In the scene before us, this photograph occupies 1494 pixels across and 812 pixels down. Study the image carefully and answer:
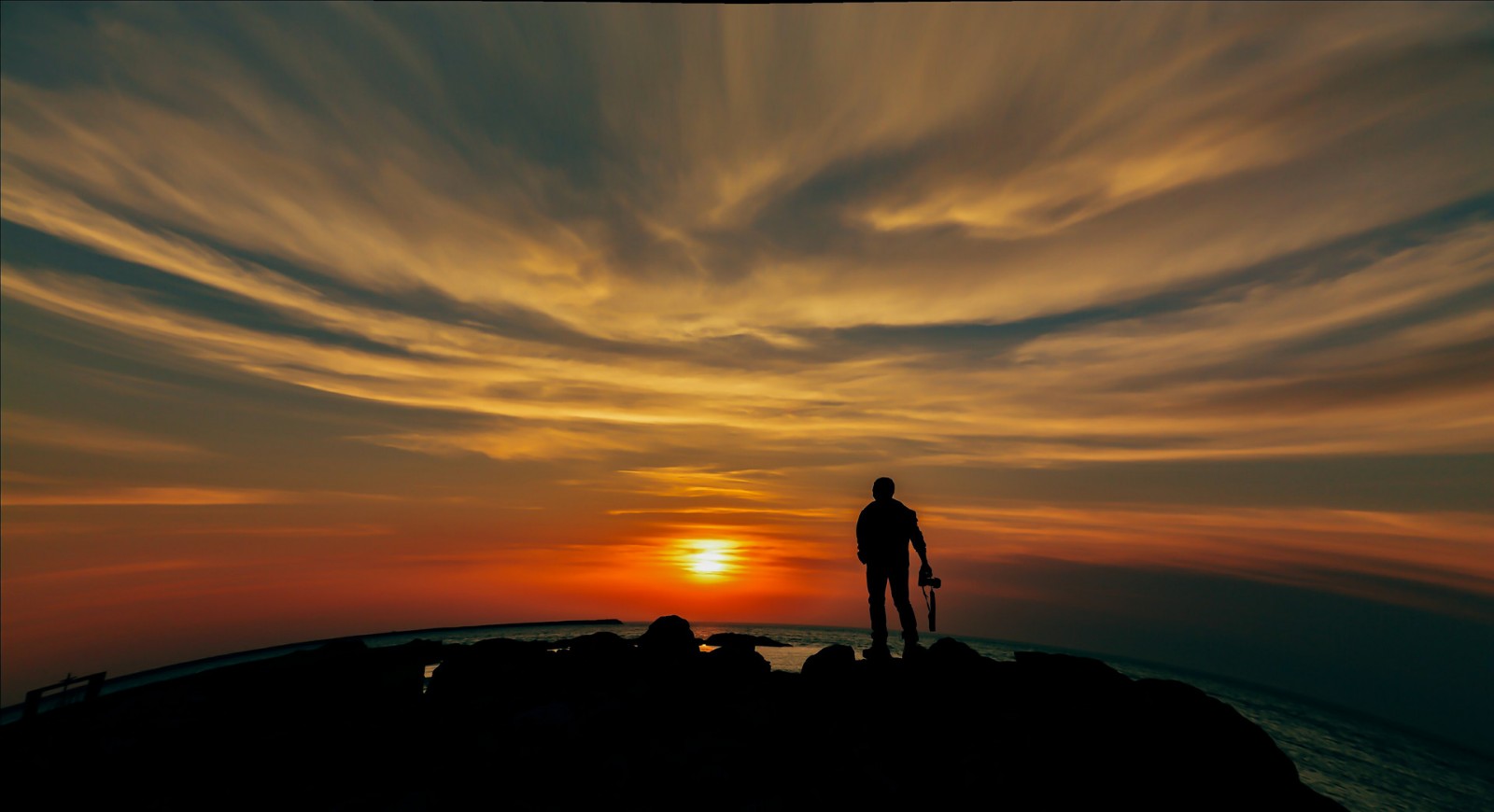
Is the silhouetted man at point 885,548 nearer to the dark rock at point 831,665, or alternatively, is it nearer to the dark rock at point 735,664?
the dark rock at point 831,665

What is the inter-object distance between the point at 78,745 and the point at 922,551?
691 inches

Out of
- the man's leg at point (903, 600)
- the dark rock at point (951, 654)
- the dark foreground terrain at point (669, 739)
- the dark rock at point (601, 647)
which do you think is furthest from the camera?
the dark rock at point (601, 647)

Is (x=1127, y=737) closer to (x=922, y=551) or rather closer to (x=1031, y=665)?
(x=1031, y=665)

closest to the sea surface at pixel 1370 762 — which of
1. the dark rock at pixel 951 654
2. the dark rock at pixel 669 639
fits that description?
the dark rock at pixel 951 654

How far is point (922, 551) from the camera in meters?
13.8

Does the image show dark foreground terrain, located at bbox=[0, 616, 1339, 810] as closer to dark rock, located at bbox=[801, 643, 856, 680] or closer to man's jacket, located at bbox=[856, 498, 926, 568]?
dark rock, located at bbox=[801, 643, 856, 680]

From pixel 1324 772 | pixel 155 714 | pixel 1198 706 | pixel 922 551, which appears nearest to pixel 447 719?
pixel 155 714

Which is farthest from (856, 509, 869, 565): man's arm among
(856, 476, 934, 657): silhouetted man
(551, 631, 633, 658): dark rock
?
(551, 631, 633, 658): dark rock

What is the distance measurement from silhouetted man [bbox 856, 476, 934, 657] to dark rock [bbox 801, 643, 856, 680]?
1.68m

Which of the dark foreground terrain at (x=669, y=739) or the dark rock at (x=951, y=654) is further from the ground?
the dark rock at (x=951, y=654)

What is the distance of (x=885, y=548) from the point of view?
1348 centimetres

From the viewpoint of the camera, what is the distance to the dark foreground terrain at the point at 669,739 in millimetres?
8062

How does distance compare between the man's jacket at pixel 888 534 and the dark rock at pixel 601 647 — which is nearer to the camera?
the man's jacket at pixel 888 534

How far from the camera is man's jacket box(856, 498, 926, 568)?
13.5 meters
